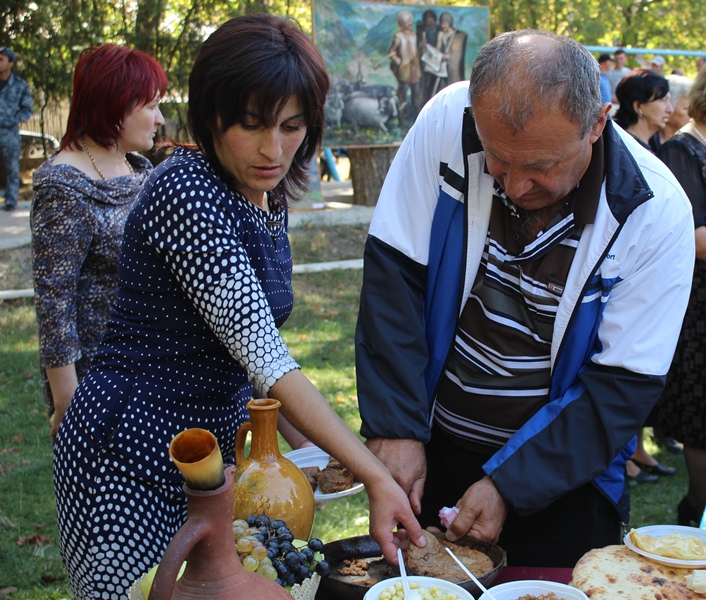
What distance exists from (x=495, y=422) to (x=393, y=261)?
49 centimetres

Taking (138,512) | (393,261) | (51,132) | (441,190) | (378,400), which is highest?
(441,190)

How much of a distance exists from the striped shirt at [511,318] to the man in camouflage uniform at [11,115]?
993cm

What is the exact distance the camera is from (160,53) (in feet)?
37.8

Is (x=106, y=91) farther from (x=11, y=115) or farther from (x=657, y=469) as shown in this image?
(x=11, y=115)

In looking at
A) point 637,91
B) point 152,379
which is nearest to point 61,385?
point 152,379

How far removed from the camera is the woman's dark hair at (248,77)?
1742 mm

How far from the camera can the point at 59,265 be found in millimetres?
2559

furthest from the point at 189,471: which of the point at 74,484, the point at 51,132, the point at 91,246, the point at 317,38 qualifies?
the point at 51,132

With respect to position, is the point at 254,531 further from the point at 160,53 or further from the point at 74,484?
the point at 160,53

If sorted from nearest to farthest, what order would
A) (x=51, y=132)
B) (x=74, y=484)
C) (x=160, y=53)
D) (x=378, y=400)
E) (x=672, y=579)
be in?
(x=672, y=579) < (x=74, y=484) < (x=378, y=400) < (x=160, y=53) < (x=51, y=132)

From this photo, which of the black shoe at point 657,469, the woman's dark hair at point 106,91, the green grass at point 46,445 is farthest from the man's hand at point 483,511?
the black shoe at point 657,469

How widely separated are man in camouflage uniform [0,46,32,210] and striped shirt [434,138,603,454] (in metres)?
9.93

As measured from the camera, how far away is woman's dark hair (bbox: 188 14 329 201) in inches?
68.6

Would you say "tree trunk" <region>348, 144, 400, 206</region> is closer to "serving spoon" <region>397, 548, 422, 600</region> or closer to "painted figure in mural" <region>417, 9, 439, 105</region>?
"painted figure in mural" <region>417, 9, 439, 105</region>
